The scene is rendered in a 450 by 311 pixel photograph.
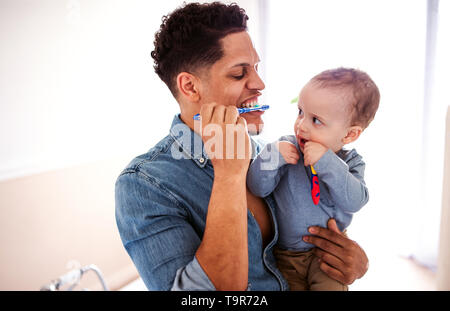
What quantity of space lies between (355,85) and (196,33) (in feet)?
1.23

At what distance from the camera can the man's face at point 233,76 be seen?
2.35ft

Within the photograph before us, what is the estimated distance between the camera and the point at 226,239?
20.7 inches

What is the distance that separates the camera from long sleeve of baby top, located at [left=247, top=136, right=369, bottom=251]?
26.7 inches

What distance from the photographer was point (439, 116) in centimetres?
142

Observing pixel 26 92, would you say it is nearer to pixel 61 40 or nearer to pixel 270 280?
pixel 61 40

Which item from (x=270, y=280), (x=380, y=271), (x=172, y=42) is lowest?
(x=380, y=271)

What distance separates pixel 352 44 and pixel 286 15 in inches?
13.1

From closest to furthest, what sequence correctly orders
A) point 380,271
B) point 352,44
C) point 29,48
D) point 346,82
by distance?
1. point 346,82
2. point 29,48
3. point 352,44
4. point 380,271

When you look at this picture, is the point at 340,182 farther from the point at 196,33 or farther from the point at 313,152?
the point at 196,33

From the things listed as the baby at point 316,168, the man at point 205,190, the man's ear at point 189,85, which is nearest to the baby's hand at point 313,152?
the baby at point 316,168

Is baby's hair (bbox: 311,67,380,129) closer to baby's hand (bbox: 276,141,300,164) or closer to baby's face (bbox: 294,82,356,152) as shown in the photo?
baby's face (bbox: 294,82,356,152)

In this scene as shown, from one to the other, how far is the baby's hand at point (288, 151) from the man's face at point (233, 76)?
0.14 metres

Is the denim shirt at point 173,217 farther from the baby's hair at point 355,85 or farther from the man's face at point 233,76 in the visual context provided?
the baby's hair at point 355,85

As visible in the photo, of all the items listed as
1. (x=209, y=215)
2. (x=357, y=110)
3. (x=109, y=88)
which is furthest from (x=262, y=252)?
(x=109, y=88)
